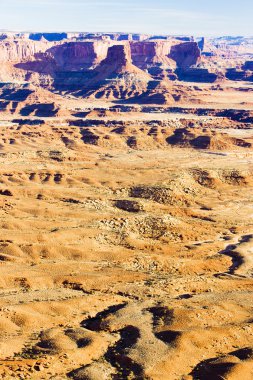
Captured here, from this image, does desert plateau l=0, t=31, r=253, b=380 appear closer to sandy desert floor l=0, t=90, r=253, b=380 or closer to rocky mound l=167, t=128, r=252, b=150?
sandy desert floor l=0, t=90, r=253, b=380

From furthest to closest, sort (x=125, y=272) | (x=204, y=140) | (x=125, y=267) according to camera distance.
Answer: (x=204, y=140) → (x=125, y=267) → (x=125, y=272)

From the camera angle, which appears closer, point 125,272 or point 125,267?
point 125,272

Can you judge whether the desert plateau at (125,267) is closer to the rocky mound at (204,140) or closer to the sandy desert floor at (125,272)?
the sandy desert floor at (125,272)

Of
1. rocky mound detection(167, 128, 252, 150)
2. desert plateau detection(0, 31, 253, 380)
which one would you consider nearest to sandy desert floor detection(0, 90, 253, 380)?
desert plateau detection(0, 31, 253, 380)

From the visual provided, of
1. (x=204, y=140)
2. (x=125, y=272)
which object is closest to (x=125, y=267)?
(x=125, y=272)

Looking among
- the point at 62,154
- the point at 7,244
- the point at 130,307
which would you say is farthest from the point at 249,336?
the point at 62,154

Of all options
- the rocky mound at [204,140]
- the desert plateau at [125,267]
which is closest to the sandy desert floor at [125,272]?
the desert plateau at [125,267]

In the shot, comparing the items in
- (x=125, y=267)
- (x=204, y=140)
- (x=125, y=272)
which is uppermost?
(x=204, y=140)

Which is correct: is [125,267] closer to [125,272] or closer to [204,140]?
[125,272]

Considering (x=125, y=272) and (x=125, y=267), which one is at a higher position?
(x=125, y=272)
